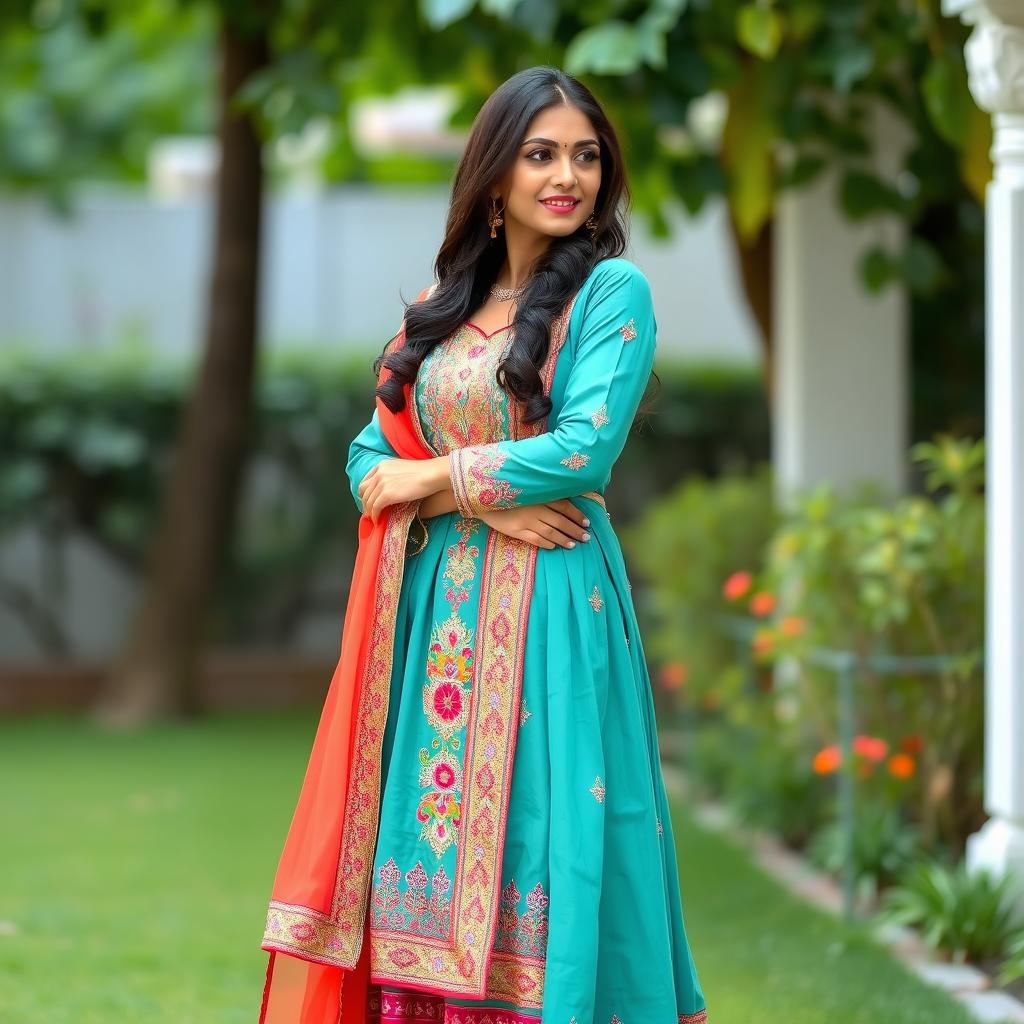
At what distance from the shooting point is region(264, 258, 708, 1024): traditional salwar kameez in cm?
265

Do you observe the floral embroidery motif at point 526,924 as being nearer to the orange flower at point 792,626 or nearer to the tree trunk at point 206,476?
the orange flower at point 792,626

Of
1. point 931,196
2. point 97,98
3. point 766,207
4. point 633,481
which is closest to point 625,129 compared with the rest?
point 766,207

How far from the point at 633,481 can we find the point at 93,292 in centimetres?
336

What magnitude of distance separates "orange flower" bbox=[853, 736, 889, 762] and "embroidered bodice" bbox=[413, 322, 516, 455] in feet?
7.02

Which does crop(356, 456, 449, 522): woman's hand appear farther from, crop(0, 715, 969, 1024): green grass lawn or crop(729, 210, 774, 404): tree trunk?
crop(729, 210, 774, 404): tree trunk

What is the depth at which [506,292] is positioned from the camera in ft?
9.36

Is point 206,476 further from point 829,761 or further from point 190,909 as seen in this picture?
point 829,761

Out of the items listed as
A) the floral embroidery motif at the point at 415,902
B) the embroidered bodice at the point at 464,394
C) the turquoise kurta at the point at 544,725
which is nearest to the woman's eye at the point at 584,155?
the turquoise kurta at the point at 544,725

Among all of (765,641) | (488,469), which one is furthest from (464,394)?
(765,641)

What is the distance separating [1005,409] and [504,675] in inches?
67.3

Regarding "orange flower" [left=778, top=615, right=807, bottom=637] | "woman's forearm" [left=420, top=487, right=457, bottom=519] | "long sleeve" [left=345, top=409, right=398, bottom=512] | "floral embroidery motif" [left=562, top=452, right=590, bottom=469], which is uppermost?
"long sleeve" [left=345, top=409, right=398, bottom=512]

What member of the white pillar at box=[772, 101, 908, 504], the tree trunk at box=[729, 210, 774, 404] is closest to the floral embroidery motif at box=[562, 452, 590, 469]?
the white pillar at box=[772, 101, 908, 504]

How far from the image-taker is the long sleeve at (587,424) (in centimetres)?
263

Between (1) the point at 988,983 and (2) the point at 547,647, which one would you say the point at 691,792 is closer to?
(1) the point at 988,983
